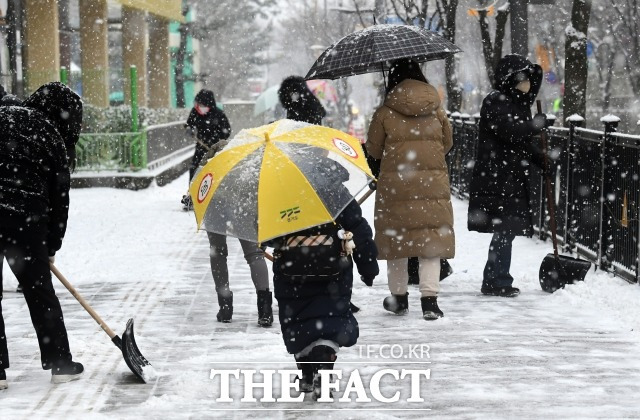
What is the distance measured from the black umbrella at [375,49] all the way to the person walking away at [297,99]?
198mm

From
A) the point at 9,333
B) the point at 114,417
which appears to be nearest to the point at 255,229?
the point at 114,417

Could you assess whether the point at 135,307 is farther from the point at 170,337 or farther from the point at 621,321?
the point at 621,321

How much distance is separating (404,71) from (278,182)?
2.96m

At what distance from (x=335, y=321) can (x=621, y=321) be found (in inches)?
127

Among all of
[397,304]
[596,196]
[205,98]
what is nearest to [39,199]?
[397,304]

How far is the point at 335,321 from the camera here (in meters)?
5.75

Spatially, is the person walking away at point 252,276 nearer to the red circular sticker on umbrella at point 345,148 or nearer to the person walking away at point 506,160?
the person walking away at point 506,160

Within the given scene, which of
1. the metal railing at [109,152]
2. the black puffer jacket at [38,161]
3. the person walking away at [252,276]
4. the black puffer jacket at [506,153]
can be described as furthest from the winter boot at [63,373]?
the metal railing at [109,152]

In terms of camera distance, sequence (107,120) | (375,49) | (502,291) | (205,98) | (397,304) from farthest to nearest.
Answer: (107,120)
(205,98)
(502,291)
(397,304)
(375,49)

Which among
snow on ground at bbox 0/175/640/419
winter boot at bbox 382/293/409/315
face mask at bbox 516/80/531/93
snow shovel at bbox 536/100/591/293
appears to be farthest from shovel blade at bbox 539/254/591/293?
winter boot at bbox 382/293/409/315

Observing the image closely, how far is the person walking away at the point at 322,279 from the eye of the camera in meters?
5.67

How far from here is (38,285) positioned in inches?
250

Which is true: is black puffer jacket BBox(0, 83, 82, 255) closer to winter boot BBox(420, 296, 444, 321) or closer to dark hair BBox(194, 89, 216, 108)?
winter boot BBox(420, 296, 444, 321)

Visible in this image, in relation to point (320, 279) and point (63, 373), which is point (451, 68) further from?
point (320, 279)
